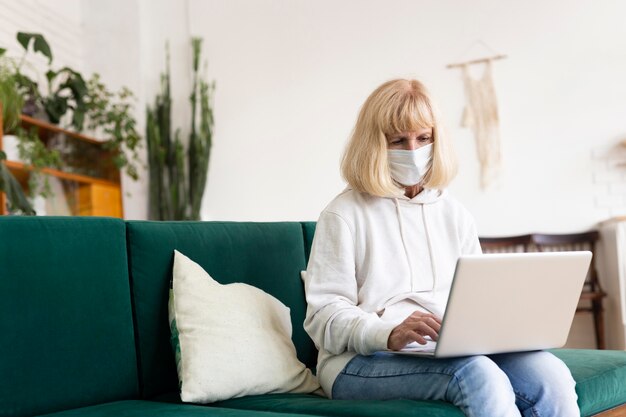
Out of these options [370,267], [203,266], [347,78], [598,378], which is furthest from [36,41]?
[598,378]

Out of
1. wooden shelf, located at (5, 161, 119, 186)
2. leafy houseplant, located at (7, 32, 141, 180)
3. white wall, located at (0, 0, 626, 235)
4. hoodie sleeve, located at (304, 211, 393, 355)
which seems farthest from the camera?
white wall, located at (0, 0, 626, 235)

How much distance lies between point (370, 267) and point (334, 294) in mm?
114

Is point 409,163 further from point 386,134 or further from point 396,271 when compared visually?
point 396,271

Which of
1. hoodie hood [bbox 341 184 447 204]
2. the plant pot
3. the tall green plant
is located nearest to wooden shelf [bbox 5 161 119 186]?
the plant pot

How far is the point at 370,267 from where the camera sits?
2.00 m

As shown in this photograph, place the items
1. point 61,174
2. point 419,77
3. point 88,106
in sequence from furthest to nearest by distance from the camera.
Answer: point 419,77
point 88,106
point 61,174

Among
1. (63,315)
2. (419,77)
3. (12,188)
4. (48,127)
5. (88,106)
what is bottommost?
(63,315)

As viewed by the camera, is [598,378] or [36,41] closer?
[598,378]

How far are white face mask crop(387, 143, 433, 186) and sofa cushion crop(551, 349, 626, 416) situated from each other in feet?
2.09

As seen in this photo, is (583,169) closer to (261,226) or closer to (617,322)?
(617,322)

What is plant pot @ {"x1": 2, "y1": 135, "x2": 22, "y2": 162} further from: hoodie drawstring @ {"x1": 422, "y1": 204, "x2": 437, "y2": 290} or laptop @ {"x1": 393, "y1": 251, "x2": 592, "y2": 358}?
laptop @ {"x1": 393, "y1": 251, "x2": 592, "y2": 358}

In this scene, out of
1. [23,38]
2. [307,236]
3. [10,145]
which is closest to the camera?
[307,236]

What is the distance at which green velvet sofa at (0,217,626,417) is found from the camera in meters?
1.85

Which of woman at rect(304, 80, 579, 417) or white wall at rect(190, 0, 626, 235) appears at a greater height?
white wall at rect(190, 0, 626, 235)
